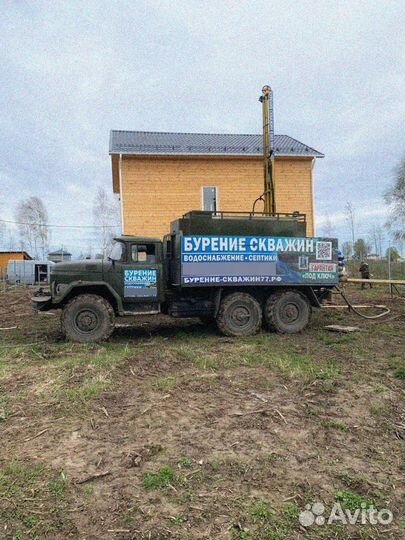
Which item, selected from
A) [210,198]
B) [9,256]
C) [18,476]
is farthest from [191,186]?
[9,256]

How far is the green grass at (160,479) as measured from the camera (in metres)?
3.16

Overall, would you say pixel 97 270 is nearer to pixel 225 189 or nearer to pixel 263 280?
pixel 263 280

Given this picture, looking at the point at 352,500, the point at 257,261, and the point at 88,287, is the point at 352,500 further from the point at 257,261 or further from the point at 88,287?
the point at 88,287

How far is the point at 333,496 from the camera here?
120 inches

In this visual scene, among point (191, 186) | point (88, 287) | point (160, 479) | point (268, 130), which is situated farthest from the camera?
point (191, 186)

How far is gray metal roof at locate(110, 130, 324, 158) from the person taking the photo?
16.9 metres

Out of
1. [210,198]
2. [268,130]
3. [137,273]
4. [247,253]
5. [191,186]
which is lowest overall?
[137,273]

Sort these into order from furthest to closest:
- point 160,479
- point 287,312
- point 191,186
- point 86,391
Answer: point 191,186 → point 287,312 → point 86,391 → point 160,479

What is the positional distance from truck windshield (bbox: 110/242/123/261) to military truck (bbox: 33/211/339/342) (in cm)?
3

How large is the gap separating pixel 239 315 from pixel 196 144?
36.8ft

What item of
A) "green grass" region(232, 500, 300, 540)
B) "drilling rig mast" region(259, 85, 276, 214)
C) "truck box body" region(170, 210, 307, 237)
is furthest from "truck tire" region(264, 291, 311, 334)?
"green grass" region(232, 500, 300, 540)

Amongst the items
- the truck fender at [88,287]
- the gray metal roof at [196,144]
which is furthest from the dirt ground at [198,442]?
the gray metal roof at [196,144]

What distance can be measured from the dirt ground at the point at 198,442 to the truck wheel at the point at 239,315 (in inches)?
63.2

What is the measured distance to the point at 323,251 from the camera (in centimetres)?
955
